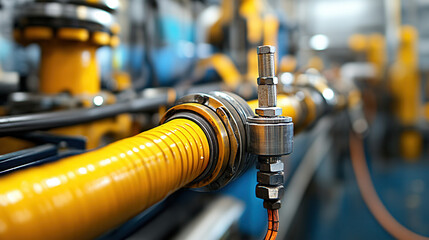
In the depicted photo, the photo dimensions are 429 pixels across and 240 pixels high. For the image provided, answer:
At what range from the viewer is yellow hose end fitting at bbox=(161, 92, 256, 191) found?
13.2 inches

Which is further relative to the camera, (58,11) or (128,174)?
(58,11)

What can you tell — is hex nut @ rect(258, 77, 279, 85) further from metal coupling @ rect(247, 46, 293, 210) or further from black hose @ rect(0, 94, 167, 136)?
black hose @ rect(0, 94, 167, 136)

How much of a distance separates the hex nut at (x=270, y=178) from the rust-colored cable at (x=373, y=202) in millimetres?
1296

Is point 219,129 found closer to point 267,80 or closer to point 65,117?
point 267,80

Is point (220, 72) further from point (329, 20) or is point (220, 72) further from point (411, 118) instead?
point (329, 20)

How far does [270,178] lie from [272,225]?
62mm

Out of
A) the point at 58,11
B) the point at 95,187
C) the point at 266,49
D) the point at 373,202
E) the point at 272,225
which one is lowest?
the point at 373,202

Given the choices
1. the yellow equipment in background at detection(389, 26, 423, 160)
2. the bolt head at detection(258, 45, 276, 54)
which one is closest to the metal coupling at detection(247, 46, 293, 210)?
the bolt head at detection(258, 45, 276, 54)

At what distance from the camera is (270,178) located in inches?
14.4

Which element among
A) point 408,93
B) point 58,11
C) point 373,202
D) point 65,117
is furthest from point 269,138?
point 408,93

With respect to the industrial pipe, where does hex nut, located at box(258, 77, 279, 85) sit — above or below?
above

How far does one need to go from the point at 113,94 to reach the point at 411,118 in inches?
117

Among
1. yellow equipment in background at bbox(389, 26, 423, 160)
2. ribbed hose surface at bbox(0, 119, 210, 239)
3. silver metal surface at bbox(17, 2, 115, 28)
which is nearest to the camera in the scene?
ribbed hose surface at bbox(0, 119, 210, 239)

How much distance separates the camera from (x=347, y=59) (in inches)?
131
